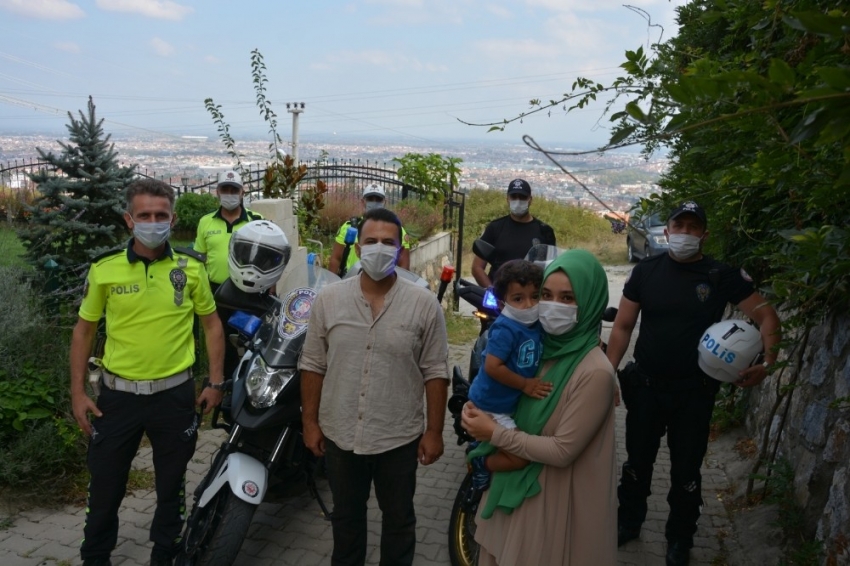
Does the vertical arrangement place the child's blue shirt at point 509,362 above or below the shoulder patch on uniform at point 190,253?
below

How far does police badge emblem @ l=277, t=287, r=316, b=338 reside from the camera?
3.93 meters

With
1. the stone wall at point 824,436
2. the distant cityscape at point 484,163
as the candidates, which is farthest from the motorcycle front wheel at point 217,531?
the stone wall at point 824,436

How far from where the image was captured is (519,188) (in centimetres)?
649

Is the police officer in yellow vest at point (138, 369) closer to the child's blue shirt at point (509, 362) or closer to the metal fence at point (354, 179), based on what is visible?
the child's blue shirt at point (509, 362)

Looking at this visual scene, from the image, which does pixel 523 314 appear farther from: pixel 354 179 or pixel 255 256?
pixel 354 179

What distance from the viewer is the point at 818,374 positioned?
4.24 metres

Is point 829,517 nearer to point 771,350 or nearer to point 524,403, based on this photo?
point 771,350

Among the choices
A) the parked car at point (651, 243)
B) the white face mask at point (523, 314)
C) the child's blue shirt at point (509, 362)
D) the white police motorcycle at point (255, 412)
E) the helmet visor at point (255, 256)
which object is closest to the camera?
the child's blue shirt at point (509, 362)

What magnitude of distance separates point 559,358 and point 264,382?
1.63 metres

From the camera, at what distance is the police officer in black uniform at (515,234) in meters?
6.39

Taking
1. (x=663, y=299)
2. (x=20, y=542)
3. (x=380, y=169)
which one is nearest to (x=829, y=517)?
(x=663, y=299)

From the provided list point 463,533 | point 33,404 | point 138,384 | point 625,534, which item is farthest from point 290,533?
point 625,534

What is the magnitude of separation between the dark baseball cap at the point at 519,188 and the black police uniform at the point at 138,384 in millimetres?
3423

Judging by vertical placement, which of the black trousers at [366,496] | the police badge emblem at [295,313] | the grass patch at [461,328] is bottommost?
the grass patch at [461,328]
